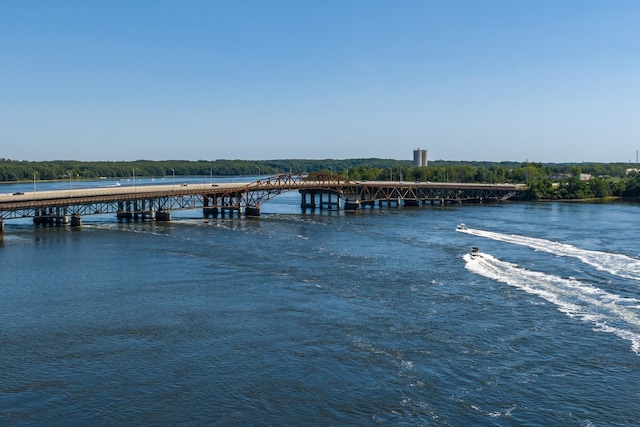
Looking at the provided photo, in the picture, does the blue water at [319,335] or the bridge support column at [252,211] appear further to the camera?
the bridge support column at [252,211]

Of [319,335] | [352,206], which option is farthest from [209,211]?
[319,335]

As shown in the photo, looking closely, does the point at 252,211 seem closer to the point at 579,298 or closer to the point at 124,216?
the point at 124,216

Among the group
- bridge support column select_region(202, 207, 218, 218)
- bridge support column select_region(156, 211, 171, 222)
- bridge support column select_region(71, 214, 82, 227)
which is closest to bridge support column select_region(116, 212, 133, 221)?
bridge support column select_region(156, 211, 171, 222)

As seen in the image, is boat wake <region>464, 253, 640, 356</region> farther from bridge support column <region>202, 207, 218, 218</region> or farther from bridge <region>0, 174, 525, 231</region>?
→ bridge support column <region>202, 207, 218, 218</region>

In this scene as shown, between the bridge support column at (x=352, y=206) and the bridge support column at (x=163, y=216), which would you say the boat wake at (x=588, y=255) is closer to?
the bridge support column at (x=163, y=216)

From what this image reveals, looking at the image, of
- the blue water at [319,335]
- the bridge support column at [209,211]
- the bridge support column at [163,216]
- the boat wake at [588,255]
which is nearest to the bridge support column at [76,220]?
the bridge support column at [163,216]

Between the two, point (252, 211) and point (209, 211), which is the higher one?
point (252, 211)
